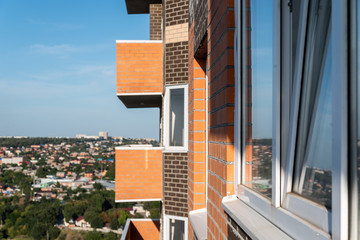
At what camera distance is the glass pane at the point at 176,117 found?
7.77m

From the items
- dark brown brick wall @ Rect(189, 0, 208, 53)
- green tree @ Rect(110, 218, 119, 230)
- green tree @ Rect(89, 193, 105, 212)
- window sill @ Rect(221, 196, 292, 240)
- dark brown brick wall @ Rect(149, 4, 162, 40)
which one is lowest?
A: green tree @ Rect(110, 218, 119, 230)

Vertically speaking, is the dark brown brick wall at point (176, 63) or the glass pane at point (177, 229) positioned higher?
the dark brown brick wall at point (176, 63)

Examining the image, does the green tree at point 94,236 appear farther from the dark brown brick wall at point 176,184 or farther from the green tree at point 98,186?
the dark brown brick wall at point 176,184

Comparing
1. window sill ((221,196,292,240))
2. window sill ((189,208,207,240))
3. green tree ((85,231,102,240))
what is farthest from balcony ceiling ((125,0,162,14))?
green tree ((85,231,102,240))

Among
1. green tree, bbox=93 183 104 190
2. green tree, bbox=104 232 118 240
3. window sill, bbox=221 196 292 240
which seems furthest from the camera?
green tree, bbox=93 183 104 190

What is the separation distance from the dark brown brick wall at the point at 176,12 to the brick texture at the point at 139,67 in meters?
1.19

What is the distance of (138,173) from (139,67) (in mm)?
2760

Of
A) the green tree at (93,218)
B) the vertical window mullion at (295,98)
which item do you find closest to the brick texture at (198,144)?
the vertical window mullion at (295,98)

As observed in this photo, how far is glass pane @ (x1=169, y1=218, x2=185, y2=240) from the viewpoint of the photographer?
760cm

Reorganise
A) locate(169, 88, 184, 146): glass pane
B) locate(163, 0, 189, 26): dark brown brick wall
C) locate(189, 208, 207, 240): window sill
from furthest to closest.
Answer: locate(169, 88, 184, 146): glass pane < locate(163, 0, 189, 26): dark brown brick wall < locate(189, 208, 207, 240): window sill

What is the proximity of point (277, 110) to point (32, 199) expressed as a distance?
330 ft

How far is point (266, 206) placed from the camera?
5.78 feet

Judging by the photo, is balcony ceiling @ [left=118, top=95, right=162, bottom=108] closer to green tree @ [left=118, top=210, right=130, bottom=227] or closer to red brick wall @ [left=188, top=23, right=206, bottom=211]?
red brick wall @ [left=188, top=23, right=206, bottom=211]

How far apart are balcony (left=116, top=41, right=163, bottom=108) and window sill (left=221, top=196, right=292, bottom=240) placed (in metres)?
6.82
